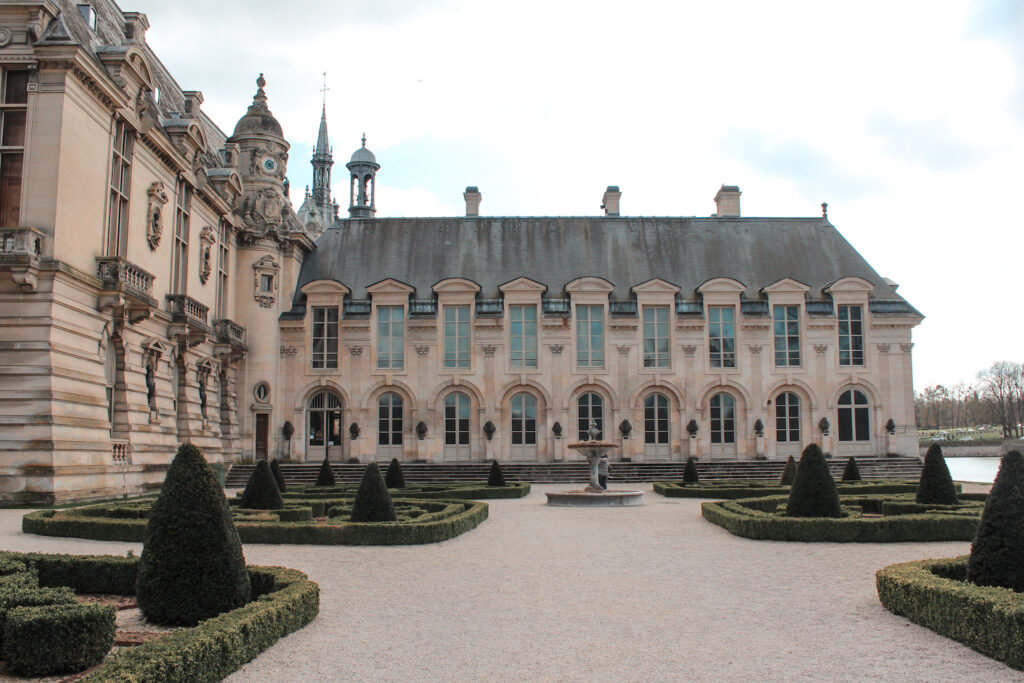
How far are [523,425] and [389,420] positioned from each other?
20.0 feet

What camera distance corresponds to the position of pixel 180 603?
28.8ft

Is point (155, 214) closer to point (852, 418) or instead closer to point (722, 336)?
point (722, 336)

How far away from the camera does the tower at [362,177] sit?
183 feet

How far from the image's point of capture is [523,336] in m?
40.4

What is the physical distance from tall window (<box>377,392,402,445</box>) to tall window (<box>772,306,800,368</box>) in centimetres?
1756

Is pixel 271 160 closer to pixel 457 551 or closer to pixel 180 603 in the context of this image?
pixel 457 551

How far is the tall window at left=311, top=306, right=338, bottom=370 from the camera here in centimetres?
4031

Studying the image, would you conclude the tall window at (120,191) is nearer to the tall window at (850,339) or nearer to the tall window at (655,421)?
the tall window at (655,421)

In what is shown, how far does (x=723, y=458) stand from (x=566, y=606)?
31099mm

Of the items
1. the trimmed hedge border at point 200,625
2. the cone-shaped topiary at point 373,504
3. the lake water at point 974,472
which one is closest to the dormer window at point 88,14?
the cone-shaped topiary at point 373,504

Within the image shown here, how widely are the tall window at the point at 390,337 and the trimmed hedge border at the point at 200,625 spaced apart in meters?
28.9

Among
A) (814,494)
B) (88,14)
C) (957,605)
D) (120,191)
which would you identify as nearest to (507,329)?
(120,191)

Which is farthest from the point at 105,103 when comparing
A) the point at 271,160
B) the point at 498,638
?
the point at 498,638

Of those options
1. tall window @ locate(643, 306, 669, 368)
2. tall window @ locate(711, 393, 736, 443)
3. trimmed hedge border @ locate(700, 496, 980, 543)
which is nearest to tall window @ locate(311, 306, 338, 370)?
tall window @ locate(643, 306, 669, 368)
